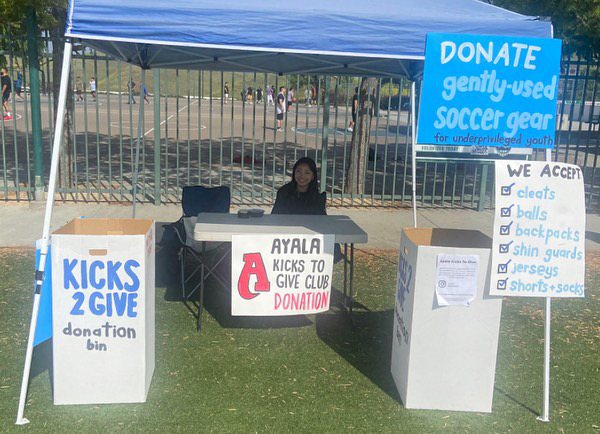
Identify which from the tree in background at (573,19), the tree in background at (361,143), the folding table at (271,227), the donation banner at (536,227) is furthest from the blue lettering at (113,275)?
the tree in background at (573,19)

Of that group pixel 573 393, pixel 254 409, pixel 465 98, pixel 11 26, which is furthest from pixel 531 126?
pixel 11 26

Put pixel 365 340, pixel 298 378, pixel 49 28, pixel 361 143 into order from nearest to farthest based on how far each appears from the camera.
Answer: pixel 298 378
pixel 365 340
pixel 49 28
pixel 361 143

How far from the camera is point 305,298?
4.29 metres

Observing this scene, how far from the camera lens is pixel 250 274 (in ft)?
13.7

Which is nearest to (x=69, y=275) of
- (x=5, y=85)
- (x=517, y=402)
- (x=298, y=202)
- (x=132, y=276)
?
Result: (x=132, y=276)

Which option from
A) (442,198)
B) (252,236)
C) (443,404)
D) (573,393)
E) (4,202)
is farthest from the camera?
(442,198)

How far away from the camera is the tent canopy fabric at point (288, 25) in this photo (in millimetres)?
3229

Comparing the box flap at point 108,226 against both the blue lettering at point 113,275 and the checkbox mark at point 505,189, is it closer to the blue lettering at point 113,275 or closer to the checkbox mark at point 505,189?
the blue lettering at point 113,275

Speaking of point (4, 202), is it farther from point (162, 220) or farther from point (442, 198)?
point (442, 198)

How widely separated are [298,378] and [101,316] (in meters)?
1.32

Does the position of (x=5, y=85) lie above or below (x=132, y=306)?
above

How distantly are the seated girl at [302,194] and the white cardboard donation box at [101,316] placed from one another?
2.15 metres

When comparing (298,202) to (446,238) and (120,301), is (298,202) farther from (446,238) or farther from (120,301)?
(120,301)

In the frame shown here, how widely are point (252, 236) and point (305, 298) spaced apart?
61cm
